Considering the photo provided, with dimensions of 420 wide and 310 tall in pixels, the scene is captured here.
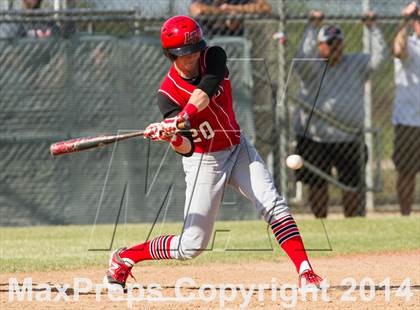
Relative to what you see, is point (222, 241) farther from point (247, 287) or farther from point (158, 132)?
point (158, 132)

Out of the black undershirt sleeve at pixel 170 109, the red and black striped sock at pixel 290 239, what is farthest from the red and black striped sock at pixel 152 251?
the red and black striped sock at pixel 290 239

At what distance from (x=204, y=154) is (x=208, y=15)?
5002 millimetres

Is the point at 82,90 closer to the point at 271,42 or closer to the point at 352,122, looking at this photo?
the point at 271,42

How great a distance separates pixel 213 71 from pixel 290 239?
45.5 inches

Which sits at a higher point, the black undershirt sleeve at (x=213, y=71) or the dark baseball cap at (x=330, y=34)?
the black undershirt sleeve at (x=213, y=71)

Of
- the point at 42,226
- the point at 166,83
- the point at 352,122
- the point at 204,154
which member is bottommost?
the point at 42,226

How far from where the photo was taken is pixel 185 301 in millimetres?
5766

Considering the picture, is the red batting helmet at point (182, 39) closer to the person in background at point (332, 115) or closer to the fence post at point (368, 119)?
the person in background at point (332, 115)

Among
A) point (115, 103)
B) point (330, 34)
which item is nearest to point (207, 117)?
point (330, 34)

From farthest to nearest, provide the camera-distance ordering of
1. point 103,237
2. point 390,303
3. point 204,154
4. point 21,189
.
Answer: point 21,189, point 103,237, point 204,154, point 390,303

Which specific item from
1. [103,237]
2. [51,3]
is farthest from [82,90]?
[103,237]

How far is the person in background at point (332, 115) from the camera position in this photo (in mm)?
10828

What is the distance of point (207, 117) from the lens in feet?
20.2

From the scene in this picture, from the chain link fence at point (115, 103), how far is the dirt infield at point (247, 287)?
3174 mm
